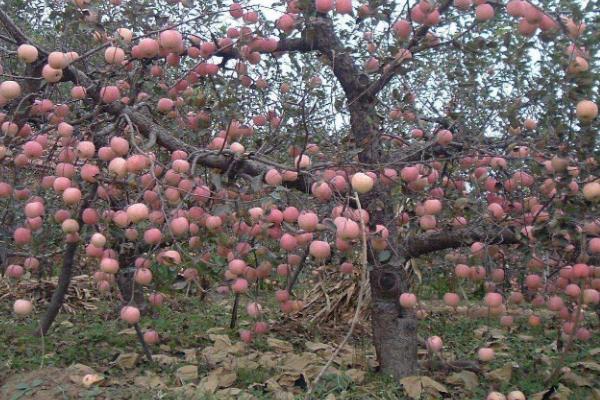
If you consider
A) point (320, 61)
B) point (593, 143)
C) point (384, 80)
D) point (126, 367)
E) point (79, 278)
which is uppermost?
A: point (320, 61)

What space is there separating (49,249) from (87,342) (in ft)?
2.09

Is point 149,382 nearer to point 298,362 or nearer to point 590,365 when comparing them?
point 298,362

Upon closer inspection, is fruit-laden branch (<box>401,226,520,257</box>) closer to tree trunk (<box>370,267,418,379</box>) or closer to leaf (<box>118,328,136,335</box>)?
tree trunk (<box>370,267,418,379</box>)

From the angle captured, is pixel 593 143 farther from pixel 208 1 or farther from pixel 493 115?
pixel 208 1

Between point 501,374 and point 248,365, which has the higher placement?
point 501,374

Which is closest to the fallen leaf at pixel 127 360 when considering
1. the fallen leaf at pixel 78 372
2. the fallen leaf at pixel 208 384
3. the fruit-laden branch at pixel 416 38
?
the fallen leaf at pixel 78 372

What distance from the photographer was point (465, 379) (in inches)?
124

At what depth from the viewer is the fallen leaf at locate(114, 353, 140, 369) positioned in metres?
3.39

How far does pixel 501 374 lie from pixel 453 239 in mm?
844

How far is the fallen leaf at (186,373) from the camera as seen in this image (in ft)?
10.3

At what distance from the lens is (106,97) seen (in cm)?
259

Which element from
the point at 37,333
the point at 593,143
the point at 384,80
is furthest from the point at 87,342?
the point at 593,143

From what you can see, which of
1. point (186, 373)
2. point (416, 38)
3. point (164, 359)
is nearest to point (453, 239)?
point (416, 38)

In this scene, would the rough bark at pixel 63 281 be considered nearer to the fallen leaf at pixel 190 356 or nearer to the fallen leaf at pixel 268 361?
the fallen leaf at pixel 190 356
